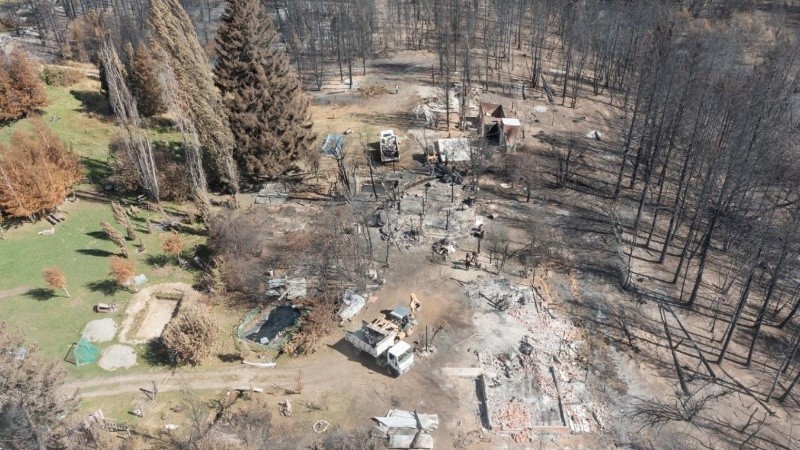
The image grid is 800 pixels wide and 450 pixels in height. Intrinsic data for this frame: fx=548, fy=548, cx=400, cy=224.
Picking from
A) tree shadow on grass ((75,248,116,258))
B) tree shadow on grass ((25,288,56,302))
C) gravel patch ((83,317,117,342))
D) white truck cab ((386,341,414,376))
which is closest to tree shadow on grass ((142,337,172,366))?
gravel patch ((83,317,117,342))

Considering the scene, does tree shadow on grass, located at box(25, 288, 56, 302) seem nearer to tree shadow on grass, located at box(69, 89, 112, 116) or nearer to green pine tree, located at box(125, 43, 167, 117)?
green pine tree, located at box(125, 43, 167, 117)

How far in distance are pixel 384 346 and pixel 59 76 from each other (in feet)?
143

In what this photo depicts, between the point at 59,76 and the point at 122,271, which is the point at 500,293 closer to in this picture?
the point at 122,271

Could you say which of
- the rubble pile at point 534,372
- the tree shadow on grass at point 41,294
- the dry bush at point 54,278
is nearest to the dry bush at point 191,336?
the dry bush at point 54,278

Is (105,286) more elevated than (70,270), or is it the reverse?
(70,270)

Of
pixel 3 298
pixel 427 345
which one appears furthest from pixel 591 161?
pixel 3 298

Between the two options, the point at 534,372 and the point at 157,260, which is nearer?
the point at 534,372

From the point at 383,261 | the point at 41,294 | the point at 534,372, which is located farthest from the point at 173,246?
the point at 534,372

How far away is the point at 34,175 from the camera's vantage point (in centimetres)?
3462

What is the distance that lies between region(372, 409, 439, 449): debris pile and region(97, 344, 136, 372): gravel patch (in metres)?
13.0

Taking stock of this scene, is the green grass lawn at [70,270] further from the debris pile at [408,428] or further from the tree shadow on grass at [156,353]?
the debris pile at [408,428]

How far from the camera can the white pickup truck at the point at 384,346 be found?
1043 inches

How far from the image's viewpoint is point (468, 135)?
160 ft

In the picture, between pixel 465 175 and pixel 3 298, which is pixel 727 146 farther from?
pixel 3 298
